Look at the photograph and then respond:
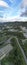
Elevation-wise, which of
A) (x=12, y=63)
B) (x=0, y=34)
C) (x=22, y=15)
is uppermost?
(x=22, y=15)

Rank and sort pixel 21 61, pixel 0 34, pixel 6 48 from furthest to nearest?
pixel 0 34, pixel 6 48, pixel 21 61

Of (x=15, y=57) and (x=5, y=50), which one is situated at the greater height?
(x=5, y=50)

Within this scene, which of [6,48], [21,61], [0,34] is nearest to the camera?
[21,61]

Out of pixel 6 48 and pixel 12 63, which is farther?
pixel 6 48

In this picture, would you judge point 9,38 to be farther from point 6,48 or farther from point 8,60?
point 8,60

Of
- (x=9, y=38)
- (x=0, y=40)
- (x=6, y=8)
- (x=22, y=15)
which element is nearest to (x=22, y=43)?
(x=9, y=38)

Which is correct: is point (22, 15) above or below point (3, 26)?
above

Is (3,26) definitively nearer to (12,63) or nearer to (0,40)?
(0,40)

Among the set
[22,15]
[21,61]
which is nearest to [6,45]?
[21,61]

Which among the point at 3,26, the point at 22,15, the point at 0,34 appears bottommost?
the point at 0,34
